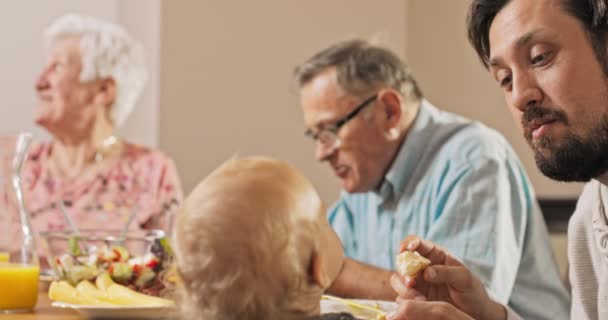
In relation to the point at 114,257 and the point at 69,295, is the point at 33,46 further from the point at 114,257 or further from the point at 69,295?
the point at 69,295

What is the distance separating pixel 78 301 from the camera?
1.99 metres

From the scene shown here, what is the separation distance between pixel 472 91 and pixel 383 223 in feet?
5.37

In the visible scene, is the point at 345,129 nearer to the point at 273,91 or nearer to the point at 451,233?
the point at 451,233

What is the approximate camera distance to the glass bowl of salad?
2.19 metres

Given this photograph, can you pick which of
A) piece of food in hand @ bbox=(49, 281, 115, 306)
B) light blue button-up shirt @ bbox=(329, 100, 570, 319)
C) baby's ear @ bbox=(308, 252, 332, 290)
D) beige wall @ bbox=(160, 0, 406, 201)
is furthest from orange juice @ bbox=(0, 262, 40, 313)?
beige wall @ bbox=(160, 0, 406, 201)

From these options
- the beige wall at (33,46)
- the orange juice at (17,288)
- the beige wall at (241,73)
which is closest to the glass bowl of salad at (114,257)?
the orange juice at (17,288)

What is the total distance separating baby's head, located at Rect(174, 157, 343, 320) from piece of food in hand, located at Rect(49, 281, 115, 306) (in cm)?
72

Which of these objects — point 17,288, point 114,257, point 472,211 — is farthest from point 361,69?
point 17,288

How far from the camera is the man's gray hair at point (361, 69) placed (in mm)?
2965

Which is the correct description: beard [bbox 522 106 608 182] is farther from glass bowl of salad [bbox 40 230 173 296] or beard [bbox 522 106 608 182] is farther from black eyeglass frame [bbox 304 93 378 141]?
black eyeglass frame [bbox 304 93 378 141]

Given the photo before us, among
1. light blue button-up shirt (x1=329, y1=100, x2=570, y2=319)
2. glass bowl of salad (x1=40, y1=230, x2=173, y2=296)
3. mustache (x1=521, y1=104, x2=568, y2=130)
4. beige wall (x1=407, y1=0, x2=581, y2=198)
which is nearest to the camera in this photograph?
mustache (x1=521, y1=104, x2=568, y2=130)

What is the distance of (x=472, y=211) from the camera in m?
2.59

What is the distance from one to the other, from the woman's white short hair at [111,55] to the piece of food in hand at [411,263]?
8.79ft

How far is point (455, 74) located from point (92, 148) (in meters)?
1.73
